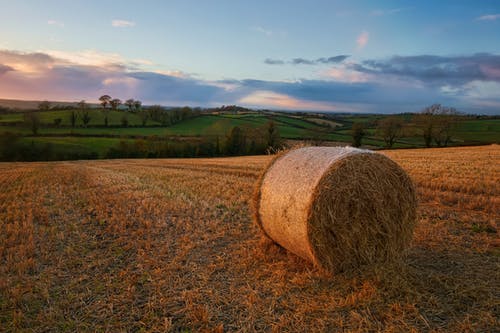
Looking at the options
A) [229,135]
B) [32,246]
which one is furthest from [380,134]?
[32,246]

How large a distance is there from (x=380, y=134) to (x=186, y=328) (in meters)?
53.8

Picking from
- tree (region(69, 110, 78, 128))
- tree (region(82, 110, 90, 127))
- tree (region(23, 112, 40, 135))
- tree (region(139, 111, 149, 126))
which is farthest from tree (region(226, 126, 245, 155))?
tree (region(23, 112, 40, 135))

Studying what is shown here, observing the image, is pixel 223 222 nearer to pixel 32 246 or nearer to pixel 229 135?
pixel 32 246

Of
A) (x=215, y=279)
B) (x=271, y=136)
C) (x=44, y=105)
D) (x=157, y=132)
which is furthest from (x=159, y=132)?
(x=215, y=279)

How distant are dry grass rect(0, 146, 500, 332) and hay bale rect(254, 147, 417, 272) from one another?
0.39 metres

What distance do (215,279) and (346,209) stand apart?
2.28 meters

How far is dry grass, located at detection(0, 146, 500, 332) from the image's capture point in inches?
164

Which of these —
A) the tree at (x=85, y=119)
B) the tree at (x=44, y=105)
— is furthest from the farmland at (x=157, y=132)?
the tree at (x=44, y=105)

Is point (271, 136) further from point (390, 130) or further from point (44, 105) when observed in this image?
point (44, 105)

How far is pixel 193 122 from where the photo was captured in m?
73.3

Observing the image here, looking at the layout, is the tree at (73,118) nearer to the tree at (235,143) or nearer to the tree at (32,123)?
the tree at (32,123)

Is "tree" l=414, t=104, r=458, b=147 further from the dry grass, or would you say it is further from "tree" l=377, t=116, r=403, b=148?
the dry grass

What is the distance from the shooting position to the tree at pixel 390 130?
2048 inches

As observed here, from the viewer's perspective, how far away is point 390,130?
52.0m
